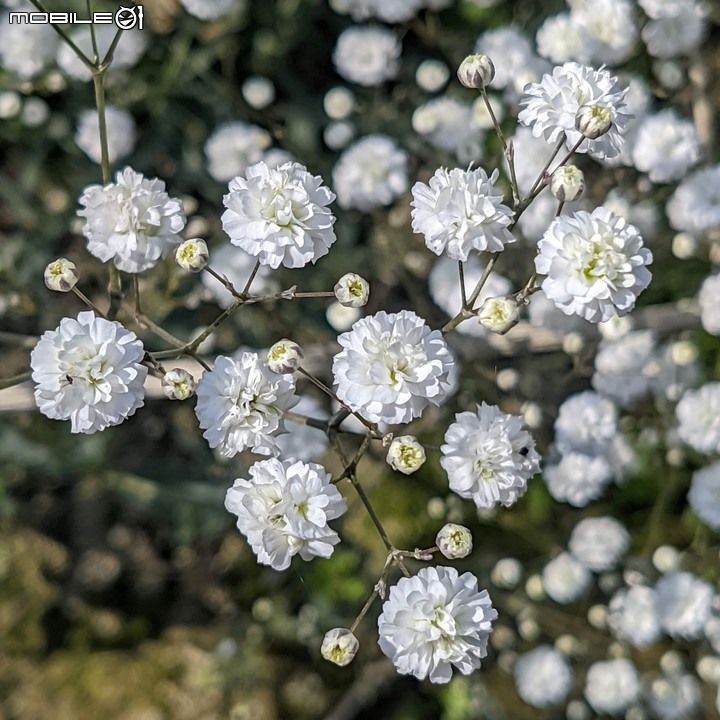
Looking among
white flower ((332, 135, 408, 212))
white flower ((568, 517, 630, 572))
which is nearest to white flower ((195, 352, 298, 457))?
white flower ((332, 135, 408, 212))

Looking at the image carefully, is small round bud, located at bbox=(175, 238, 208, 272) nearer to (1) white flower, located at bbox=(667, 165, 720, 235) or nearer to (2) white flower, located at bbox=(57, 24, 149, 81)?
(2) white flower, located at bbox=(57, 24, 149, 81)

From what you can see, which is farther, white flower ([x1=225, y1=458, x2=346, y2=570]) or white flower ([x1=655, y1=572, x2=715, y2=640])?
white flower ([x1=655, y1=572, x2=715, y2=640])

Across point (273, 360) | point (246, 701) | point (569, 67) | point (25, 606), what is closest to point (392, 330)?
point (273, 360)

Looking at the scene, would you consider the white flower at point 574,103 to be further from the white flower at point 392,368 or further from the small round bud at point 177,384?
the small round bud at point 177,384

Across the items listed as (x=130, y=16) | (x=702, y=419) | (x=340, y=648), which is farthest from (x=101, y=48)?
(x=702, y=419)

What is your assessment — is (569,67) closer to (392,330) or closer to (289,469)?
(392,330)

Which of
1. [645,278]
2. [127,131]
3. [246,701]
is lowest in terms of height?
[246,701]

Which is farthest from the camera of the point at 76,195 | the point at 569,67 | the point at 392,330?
the point at 76,195

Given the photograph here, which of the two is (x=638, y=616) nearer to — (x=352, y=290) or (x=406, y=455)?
(x=406, y=455)
